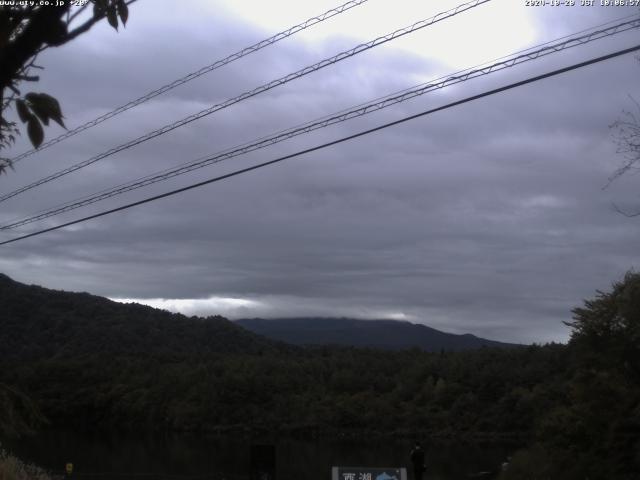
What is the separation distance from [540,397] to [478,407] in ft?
38.8

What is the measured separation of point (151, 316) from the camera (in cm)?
13712

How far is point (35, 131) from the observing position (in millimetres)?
3490

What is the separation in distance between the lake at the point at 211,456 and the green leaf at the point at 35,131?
27.9 metres

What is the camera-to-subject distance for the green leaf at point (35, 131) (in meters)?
3.49

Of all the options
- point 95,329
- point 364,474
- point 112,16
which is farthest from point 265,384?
point 112,16

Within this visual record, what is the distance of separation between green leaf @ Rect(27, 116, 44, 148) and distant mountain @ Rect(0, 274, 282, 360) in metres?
77.9

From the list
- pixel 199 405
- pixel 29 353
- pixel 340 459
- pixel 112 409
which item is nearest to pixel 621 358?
pixel 340 459

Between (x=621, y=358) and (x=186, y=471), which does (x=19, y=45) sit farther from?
(x=186, y=471)

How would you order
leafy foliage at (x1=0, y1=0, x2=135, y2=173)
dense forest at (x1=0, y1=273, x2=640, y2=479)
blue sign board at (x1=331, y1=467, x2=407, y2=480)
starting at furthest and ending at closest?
dense forest at (x1=0, y1=273, x2=640, y2=479) < blue sign board at (x1=331, y1=467, x2=407, y2=480) < leafy foliage at (x1=0, y1=0, x2=135, y2=173)

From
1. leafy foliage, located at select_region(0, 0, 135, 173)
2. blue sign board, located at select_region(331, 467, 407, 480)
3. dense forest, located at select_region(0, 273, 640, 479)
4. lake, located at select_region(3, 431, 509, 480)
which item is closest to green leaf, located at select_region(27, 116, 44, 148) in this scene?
leafy foliage, located at select_region(0, 0, 135, 173)

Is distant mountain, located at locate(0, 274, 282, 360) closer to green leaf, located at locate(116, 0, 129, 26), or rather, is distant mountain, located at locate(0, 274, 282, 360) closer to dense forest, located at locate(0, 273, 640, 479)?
dense forest, located at locate(0, 273, 640, 479)

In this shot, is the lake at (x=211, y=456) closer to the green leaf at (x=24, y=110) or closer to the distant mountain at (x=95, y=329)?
the distant mountain at (x=95, y=329)

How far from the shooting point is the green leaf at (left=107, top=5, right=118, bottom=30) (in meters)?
3.70

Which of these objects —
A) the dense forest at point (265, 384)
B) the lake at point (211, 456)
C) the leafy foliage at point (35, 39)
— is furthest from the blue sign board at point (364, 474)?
the dense forest at point (265, 384)
